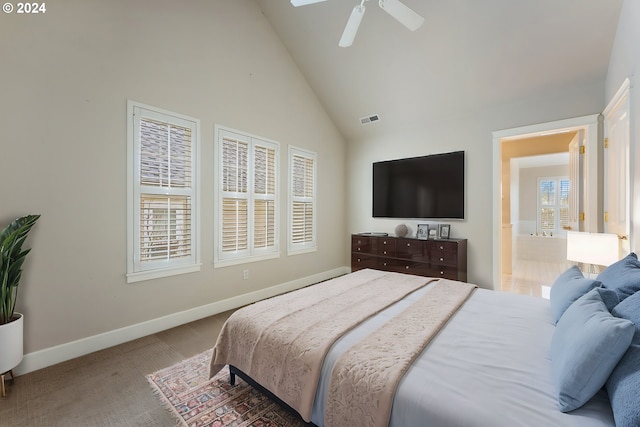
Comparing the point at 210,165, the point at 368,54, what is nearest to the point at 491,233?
the point at 368,54

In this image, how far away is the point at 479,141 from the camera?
4.07 metres

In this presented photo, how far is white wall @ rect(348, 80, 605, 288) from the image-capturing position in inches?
135

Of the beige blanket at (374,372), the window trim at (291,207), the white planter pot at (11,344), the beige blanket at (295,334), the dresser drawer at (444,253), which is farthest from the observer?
the window trim at (291,207)

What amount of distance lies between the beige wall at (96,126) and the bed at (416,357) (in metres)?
1.48

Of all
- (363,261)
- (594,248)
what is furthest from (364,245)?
(594,248)

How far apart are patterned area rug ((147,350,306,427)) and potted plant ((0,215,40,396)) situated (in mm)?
894

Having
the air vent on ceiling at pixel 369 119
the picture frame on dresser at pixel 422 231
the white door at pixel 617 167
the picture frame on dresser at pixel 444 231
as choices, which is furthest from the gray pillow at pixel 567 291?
the air vent on ceiling at pixel 369 119

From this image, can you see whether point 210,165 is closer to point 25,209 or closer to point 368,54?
point 25,209

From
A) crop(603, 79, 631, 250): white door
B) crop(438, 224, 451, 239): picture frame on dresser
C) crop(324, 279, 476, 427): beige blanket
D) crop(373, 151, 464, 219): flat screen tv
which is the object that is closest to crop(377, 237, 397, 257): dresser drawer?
crop(373, 151, 464, 219): flat screen tv

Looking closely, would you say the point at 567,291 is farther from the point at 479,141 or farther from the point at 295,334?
the point at 479,141

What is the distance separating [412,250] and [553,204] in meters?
6.75

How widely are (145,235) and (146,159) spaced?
768 mm

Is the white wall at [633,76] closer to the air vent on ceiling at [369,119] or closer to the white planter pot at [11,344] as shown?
the air vent on ceiling at [369,119]

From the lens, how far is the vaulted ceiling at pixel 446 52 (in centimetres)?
293
